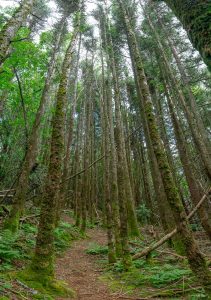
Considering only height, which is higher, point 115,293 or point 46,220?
point 46,220

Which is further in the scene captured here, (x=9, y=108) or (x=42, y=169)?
(x=9, y=108)

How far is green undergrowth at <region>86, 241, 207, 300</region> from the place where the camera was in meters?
4.16

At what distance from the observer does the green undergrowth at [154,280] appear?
164 inches

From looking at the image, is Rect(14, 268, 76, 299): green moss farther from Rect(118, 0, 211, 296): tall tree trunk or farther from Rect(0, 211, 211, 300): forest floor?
Rect(118, 0, 211, 296): tall tree trunk

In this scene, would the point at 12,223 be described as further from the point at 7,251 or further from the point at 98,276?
the point at 98,276

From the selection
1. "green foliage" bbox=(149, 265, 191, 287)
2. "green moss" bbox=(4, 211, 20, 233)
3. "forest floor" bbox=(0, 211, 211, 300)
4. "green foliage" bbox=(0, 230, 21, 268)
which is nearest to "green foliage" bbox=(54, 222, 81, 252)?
"forest floor" bbox=(0, 211, 211, 300)

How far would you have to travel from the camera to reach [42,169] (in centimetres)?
1277

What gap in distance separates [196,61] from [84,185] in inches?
374

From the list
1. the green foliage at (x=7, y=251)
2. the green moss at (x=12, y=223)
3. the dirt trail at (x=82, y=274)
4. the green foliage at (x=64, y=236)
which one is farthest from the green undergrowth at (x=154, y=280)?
the green moss at (x=12, y=223)

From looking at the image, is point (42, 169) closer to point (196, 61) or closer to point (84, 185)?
point (84, 185)

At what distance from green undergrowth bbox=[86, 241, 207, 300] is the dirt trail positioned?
0.23 metres

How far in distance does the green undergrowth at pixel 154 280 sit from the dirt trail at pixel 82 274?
0.23 metres

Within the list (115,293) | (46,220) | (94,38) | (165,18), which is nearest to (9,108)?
(94,38)

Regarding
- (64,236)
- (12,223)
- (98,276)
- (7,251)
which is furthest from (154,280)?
(64,236)
